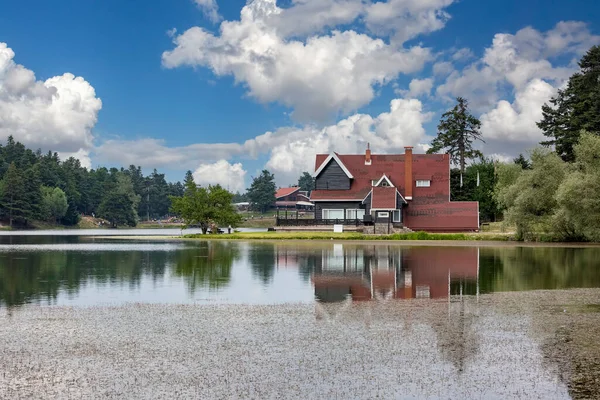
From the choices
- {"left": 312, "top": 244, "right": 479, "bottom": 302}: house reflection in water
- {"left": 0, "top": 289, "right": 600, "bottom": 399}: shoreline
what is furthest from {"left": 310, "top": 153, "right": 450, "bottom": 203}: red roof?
{"left": 0, "top": 289, "right": 600, "bottom": 399}: shoreline

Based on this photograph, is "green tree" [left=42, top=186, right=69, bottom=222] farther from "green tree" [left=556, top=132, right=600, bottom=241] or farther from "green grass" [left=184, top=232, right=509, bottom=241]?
"green tree" [left=556, top=132, right=600, bottom=241]

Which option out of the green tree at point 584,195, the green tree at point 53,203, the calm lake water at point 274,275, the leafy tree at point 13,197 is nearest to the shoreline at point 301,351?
the calm lake water at point 274,275

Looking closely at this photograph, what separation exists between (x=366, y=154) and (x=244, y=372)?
7797cm

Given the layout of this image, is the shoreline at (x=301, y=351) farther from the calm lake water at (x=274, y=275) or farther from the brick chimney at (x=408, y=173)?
the brick chimney at (x=408, y=173)

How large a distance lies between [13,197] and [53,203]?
10846 mm

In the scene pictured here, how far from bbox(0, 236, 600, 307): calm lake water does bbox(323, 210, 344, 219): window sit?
34620mm

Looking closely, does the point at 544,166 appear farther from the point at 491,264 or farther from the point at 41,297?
the point at 41,297

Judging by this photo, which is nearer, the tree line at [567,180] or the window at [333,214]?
the tree line at [567,180]

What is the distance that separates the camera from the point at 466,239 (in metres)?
68.1

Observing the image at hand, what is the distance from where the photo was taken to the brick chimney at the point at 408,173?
281 feet

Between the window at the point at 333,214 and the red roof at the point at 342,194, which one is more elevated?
the red roof at the point at 342,194

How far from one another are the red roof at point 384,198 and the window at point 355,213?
508cm

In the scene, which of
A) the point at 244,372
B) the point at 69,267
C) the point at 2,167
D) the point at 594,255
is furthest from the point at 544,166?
the point at 2,167

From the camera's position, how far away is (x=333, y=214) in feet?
282
